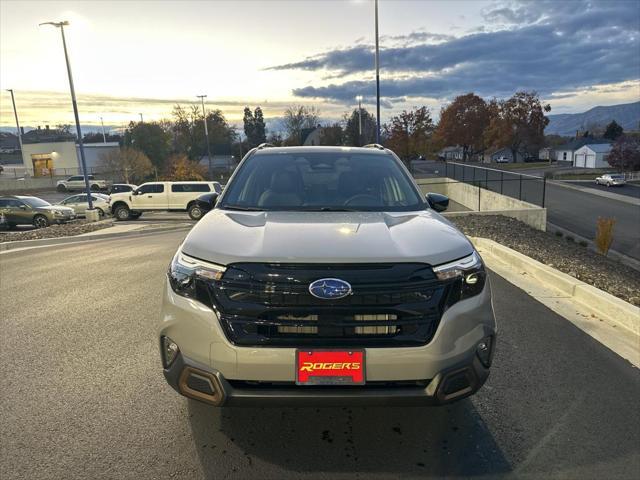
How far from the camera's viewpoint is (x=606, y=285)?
6105mm

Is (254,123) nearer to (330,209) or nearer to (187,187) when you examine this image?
(187,187)

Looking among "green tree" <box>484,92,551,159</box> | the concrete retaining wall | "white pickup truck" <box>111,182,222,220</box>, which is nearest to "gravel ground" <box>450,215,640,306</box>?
the concrete retaining wall

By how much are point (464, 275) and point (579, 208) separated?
39.1 m

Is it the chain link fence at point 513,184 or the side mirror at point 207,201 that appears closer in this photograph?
the side mirror at point 207,201

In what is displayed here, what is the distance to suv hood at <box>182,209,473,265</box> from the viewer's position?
2422 millimetres

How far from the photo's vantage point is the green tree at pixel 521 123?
8481cm

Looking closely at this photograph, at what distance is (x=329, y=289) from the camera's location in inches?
91.7

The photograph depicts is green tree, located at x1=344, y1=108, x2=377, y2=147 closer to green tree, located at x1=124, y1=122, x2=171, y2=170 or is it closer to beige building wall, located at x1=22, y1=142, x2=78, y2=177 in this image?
green tree, located at x1=124, y1=122, x2=171, y2=170

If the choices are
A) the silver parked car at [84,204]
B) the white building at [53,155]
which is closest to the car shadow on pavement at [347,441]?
the silver parked car at [84,204]

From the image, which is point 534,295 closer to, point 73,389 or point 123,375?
point 123,375

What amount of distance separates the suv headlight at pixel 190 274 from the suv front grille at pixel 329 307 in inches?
3.7

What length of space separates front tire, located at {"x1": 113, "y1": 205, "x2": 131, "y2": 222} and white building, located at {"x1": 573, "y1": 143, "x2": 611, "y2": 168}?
83503 mm

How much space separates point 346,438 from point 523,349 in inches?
85.1

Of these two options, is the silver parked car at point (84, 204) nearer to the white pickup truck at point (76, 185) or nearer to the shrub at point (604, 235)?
the shrub at point (604, 235)
